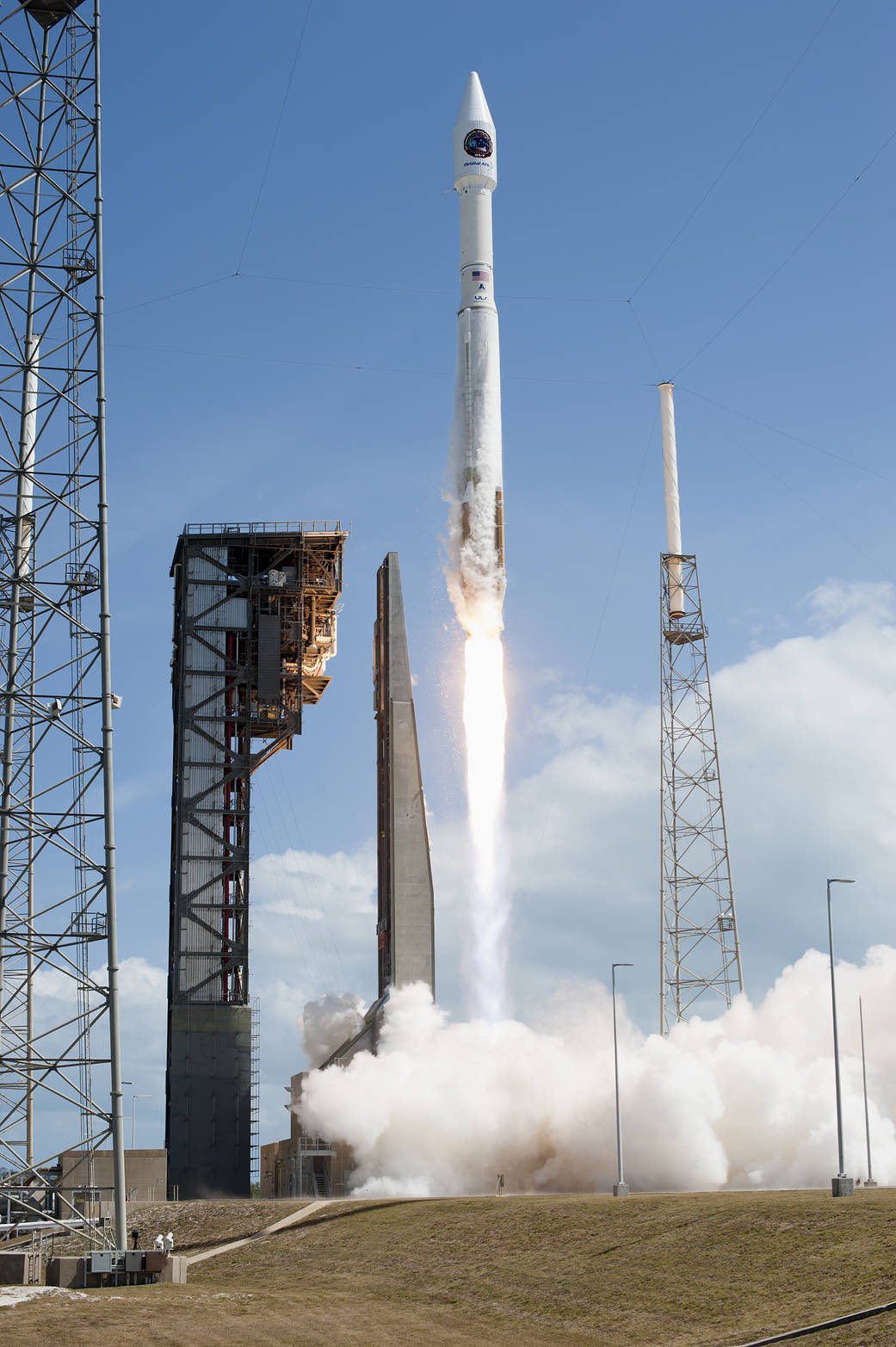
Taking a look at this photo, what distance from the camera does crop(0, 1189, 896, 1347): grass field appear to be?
117 ft

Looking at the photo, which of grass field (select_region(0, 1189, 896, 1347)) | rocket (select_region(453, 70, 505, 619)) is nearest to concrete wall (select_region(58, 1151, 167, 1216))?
grass field (select_region(0, 1189, 896, 1347))

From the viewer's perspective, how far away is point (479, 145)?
70875mm

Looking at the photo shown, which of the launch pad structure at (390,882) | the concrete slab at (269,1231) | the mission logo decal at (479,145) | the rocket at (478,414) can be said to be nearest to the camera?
the concrete slab at (269,1231)

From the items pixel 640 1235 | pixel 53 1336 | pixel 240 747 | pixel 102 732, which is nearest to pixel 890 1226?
pixel 640 1235

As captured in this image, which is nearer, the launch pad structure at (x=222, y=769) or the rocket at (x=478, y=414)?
the rocket at (x=478, y=414)

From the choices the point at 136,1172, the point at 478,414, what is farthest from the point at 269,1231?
the point at 478,414

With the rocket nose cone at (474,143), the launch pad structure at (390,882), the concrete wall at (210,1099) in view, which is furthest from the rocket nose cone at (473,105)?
the concrete wall at (210,1099)

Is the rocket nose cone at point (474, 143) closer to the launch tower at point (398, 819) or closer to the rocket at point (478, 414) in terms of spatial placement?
the rocket at point (478, 414)

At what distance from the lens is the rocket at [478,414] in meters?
68.9

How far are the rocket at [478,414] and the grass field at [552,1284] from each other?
26162mm

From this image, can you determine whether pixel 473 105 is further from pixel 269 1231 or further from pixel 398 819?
pixel 269 1231

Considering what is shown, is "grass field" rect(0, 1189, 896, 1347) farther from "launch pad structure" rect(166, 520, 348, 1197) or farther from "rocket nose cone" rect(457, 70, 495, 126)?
"rocket nose cone" rect(457, 70, 495, 126)

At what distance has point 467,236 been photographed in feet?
231

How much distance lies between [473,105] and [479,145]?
1.95 meters
